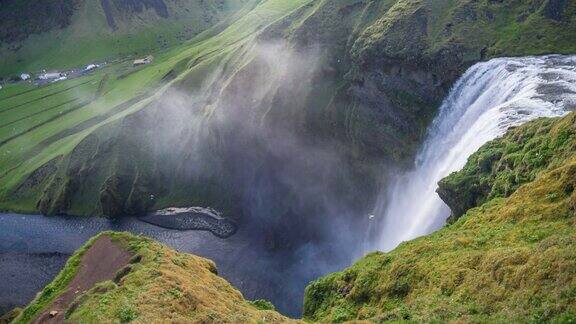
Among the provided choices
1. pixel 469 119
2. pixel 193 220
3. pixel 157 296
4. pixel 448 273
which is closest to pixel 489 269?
pixel 448 273

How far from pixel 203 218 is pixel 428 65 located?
5881 centimetres

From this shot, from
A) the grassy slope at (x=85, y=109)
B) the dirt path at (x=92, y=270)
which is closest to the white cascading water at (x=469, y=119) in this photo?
the dirt path at (x=92, y=270)

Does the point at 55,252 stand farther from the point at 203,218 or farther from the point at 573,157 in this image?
the point at 573,157

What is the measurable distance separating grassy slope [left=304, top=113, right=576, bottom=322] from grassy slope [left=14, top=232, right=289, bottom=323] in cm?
880

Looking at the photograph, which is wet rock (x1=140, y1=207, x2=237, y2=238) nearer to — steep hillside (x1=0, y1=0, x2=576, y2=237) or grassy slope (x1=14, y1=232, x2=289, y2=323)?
steep hillside (x1=0, y1=0, x2=576, y2=237)

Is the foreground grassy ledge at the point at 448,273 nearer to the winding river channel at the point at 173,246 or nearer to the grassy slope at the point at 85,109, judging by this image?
the winding river channel at the point at 173,246

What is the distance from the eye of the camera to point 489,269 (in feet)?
109

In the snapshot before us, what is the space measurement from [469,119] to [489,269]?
40.5 metres

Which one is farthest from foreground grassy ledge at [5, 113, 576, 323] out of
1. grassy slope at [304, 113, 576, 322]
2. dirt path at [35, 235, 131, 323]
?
dirt path at [35, 235, 131, 323]

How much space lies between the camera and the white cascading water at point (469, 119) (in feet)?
192

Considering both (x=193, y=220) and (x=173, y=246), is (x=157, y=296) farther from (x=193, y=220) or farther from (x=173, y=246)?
(x=193, y=220)

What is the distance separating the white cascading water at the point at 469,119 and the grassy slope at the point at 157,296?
3320 centimetres

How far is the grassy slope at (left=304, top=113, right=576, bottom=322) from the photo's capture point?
2822cm

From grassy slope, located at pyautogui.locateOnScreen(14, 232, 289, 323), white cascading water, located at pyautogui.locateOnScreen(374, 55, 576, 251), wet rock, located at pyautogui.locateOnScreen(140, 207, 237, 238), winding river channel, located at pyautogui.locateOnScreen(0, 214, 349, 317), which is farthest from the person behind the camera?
wet rock, located at pyautogui.locateOnScreen(140, 207, 237, 238)
